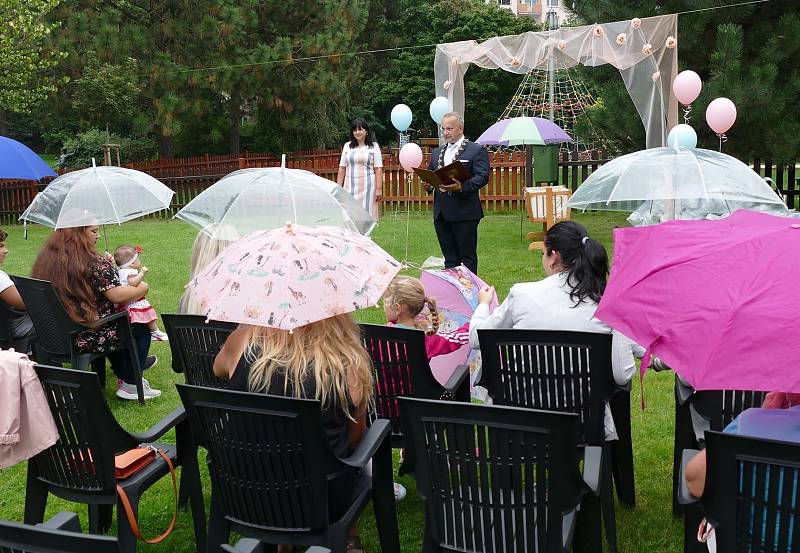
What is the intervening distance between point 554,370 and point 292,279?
3.90 feet

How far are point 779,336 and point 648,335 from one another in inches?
14.0

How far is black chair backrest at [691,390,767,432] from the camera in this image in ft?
10.7

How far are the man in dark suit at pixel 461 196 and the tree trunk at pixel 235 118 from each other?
49.6 feet

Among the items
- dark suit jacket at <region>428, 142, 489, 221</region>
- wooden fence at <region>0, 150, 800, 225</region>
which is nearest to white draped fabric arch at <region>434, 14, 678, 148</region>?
dark suit jacket at <region>428, 142, 489, 221</region>

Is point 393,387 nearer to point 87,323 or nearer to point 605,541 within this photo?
point 605,541

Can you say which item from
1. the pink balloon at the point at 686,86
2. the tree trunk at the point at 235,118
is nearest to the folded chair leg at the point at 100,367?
the pink balloon at the point at 686,86

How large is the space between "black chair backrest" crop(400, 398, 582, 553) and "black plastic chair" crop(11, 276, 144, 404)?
3.19 meters

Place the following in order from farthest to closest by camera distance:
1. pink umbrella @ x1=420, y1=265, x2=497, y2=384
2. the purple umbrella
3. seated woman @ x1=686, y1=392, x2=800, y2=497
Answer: the purple umbrella < pink umbrella @ x1=420, y1=265, x2=497, y2=384 < seated woman @ x1=686, y1=392, x2=800, y2=497

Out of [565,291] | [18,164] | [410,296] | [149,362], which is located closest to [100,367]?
[149,362]

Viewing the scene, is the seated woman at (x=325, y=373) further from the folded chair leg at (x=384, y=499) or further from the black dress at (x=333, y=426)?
the folded chair leg at (x=384, y=499)

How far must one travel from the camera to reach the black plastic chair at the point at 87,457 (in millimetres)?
2898

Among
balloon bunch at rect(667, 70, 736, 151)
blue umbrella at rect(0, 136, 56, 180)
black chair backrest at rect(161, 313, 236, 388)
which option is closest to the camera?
black chair backrest at rect(161, 313, 236, 388)

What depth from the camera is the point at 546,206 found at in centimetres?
1134

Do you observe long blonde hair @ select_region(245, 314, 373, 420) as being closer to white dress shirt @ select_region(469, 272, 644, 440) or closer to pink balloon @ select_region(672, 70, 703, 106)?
white dress shirt @ select_region(469, 272, 644, 440)
